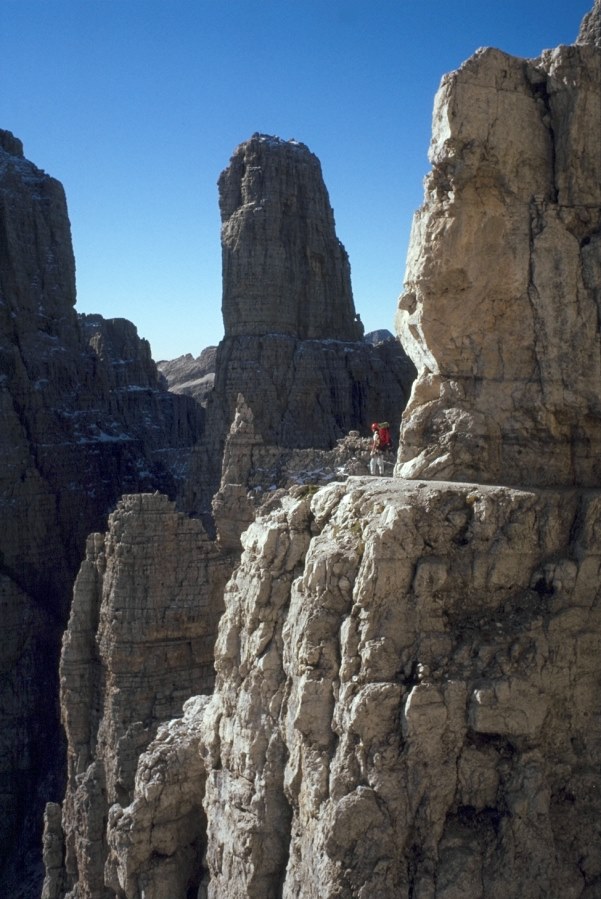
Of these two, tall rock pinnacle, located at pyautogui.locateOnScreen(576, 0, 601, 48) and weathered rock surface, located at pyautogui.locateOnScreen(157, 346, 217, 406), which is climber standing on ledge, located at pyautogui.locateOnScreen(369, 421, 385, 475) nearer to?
tall rock pinnacle, located at pyautogui.locateOnScreen(576, 0, 601, 48)

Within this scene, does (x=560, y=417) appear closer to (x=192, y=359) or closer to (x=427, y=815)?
(x=427, y=815)

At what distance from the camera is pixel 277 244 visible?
4775cm

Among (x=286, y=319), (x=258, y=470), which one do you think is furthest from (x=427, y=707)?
(x=286, y=319)

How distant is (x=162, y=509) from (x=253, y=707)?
42.8 ft

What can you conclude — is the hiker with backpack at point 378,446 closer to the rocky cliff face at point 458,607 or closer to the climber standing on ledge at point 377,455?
the climber standing on ledge at point 377,455

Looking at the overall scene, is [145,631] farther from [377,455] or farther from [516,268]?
[516,268]

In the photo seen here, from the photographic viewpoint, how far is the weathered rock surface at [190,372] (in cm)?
9388

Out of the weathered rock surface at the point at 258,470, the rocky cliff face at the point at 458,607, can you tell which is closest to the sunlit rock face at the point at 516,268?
the rocky cliff face at the point at 458,607

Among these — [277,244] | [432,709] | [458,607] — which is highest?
[277,244]

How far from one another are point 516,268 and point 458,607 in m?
3.94

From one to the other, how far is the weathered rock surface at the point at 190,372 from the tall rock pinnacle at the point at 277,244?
136 feet

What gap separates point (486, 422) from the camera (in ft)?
40.7

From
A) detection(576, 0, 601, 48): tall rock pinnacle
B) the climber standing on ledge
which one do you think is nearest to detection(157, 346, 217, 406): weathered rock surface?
detection(576, 0, 601, 48): tall rock pinnacle

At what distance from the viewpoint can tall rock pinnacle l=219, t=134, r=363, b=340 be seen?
4750cm
